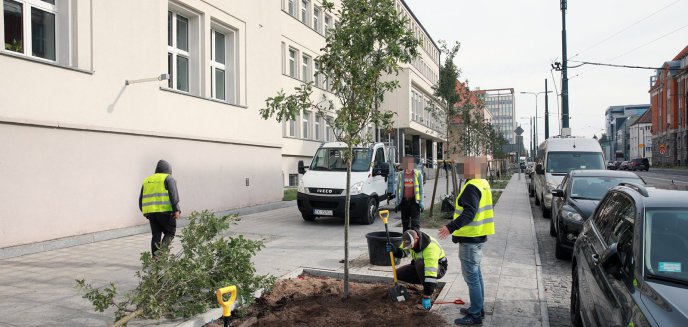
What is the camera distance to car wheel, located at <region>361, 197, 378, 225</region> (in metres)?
12.1

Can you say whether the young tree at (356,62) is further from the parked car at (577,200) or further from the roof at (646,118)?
the roof at (646,118)

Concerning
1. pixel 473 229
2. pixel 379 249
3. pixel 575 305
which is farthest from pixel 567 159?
pixel 473 229

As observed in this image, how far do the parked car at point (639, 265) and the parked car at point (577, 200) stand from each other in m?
3.54

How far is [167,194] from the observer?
6.86 m

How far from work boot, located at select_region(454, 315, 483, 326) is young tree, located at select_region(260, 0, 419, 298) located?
4.51 ft

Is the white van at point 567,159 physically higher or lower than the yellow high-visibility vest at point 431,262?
higher

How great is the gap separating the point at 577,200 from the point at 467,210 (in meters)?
5.26

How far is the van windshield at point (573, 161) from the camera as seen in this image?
14.8 meters

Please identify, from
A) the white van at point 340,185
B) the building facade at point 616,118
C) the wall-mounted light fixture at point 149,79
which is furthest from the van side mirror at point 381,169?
the building facade at point 616,118

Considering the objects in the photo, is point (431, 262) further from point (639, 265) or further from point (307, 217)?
point (307, 217)

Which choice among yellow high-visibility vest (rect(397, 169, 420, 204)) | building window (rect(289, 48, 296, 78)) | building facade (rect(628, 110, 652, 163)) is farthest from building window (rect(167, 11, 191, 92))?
building facade (rect(628, 110, 652, 163))

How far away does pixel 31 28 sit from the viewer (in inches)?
343

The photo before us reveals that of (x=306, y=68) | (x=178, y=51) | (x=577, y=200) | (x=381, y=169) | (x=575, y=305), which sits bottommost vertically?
(x=575, y=305)

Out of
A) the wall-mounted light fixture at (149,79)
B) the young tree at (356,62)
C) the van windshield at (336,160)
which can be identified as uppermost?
the wall-mounted light fixture at (149,79)
